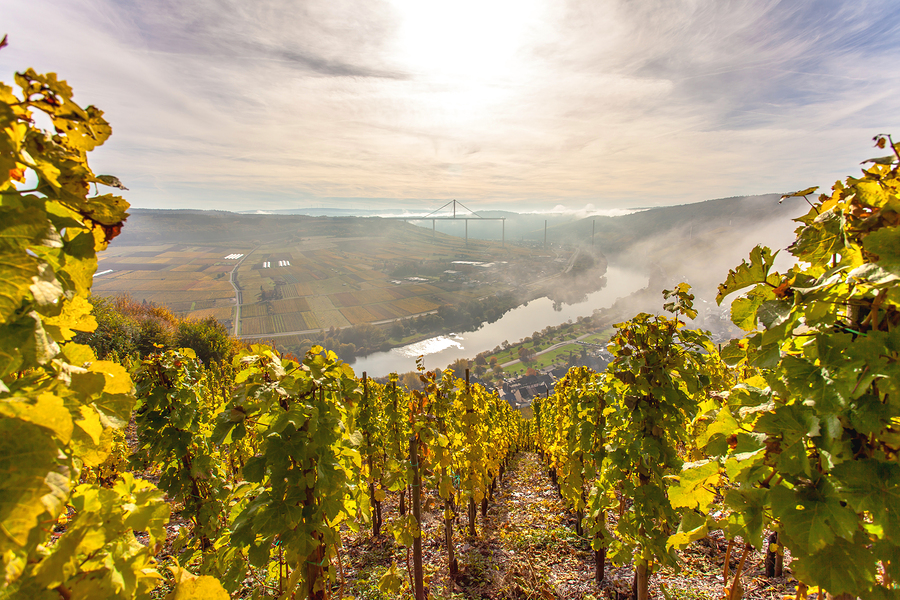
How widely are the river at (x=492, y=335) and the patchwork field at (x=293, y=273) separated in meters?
12.4

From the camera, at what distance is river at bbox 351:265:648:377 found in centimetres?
7256

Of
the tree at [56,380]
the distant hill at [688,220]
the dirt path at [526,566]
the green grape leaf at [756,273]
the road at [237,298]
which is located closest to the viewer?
the tree at [56,380]

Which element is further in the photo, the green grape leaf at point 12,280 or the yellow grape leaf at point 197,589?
the yellow grape leaf at point 197,589

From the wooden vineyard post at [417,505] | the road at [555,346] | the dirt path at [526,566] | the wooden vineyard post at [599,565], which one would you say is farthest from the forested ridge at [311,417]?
the road at [555,346]

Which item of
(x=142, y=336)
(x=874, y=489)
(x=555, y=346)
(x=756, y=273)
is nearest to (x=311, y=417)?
(x=756, y=273)

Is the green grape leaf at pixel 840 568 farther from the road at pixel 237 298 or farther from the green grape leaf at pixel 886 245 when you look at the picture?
the road at pixel 237 298

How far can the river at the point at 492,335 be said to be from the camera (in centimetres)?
7256

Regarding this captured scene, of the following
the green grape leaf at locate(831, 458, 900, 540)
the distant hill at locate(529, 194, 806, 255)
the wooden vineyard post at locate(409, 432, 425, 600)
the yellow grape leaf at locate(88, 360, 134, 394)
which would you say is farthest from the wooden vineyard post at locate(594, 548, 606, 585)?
the distant hill at locate(529, 194, 806, 255)

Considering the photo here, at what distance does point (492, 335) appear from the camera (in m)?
97.1

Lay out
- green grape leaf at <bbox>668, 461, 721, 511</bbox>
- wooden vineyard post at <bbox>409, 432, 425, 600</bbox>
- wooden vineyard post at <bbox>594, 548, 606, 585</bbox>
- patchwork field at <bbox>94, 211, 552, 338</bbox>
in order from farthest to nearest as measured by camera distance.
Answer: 1. patchwork field at <bbox>94, 211, 552, 338</bbox>
2. wooden vineyard post at <bbox>594, 548, 606, 585</bbox>
3. wooden vineyard post at <bbox>409, 432, 425, 600</bbox>
4. green grape leaf at <bbox>668, 461, 721, 511</bbox>

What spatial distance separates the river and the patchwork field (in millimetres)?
12369

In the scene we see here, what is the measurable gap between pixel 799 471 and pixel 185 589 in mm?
2403

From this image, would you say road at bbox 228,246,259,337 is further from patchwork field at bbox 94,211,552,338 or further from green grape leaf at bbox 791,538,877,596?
green grape leaf at bbox 791,538,877,596

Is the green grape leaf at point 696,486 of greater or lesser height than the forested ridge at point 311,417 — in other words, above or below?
below
